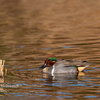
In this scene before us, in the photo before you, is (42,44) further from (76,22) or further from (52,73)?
(76,22)

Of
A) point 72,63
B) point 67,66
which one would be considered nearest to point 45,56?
point 67,66

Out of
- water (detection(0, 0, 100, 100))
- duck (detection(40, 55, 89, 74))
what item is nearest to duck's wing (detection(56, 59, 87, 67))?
duck (detection(40, 55, 89, 74))

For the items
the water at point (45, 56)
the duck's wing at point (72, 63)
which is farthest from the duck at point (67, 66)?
the water at point (45, 56)

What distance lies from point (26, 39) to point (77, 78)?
9.04 m

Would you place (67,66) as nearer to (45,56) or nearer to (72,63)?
(72,63)

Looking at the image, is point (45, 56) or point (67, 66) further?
point (45, 56)

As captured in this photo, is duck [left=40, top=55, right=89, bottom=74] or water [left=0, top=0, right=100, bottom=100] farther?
duck [left=40, top=55, right=89, bottom=74]

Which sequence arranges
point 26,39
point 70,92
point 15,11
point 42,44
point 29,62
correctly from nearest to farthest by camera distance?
point 70,92
point 29,62
point 42,44
point 26,39
point 15,11

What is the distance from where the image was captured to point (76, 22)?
27453 millimetres

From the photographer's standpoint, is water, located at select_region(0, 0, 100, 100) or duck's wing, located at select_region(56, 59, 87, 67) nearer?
water, located at select_region(0, 0, 100, 100)

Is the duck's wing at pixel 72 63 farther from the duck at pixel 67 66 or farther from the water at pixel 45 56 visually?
the water at pixel 45 56

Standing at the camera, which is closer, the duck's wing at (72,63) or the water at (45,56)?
the water at (45,56)

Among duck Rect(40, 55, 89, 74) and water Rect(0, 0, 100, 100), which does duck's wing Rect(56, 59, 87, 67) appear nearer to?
duck Rect(40, 55, 89, 74)

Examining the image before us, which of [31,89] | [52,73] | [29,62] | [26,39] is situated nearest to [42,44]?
[26,39]
